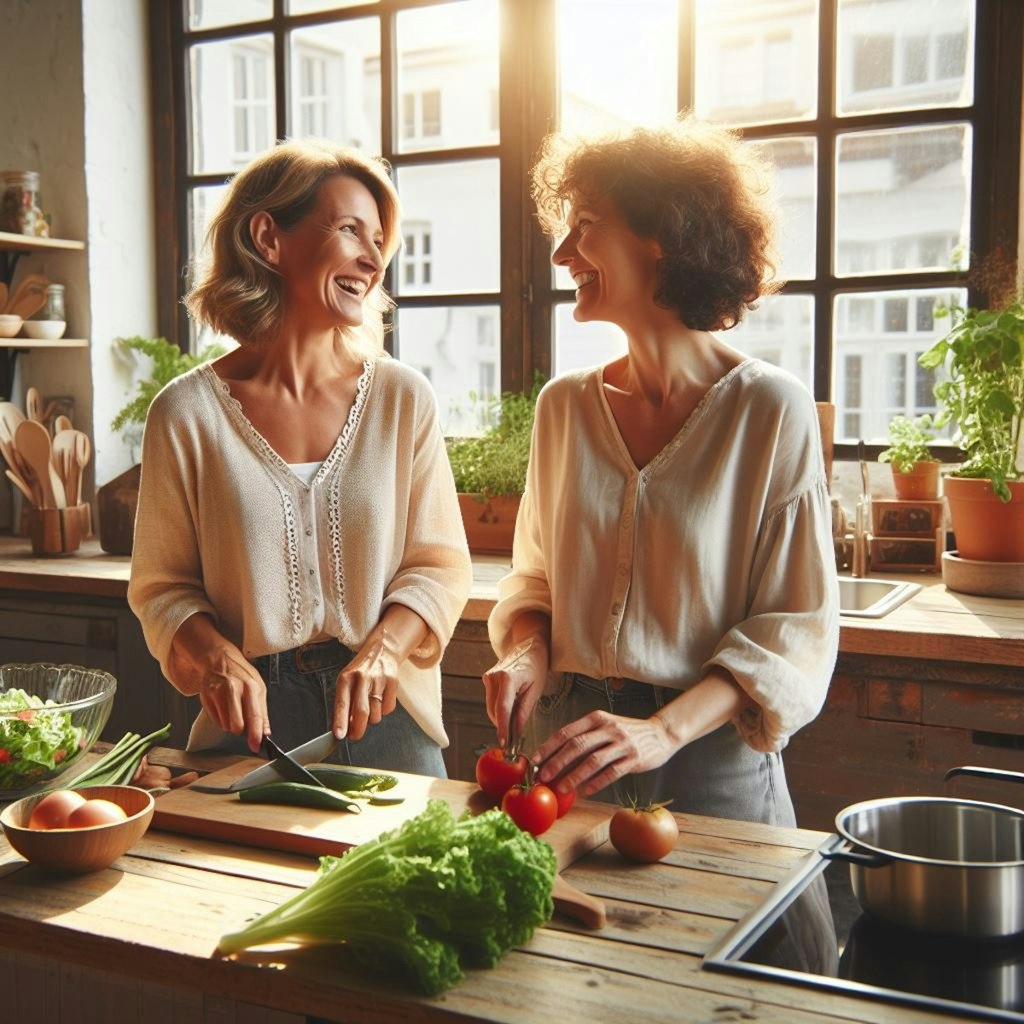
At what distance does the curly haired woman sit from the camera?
71.8 inches

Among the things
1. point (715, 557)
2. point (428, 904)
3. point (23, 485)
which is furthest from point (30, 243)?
point (428, 904)

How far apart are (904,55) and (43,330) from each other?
2.56m

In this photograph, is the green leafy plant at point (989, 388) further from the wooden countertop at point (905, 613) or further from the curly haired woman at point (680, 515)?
the curly haired woman at point (680, 515)

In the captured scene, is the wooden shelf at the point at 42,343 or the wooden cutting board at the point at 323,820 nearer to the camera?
the wooden cutting board at the point at 323,820

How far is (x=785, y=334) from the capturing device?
3490 millimetres

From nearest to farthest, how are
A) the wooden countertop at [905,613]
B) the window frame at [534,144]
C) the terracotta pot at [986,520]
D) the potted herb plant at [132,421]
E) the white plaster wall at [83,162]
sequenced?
the wooden countertop at [905,613], the terracotta pot at [986,520], the window frame at [534,144], the potted herb plant at [132,421], the white plaster wall at [83,162]

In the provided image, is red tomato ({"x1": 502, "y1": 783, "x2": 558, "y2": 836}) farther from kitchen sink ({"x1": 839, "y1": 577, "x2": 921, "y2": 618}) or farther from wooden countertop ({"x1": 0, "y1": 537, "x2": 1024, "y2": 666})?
kitchen sink ({"x1": 839, "y1": 577, "x2": 921, "y2": 618})

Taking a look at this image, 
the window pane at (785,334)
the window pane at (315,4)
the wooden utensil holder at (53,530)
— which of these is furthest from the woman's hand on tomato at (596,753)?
the window pane at (315,4)

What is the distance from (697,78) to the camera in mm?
3514

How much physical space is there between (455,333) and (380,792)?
2.30 metres

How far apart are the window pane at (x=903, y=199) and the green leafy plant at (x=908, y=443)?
15.9 inches

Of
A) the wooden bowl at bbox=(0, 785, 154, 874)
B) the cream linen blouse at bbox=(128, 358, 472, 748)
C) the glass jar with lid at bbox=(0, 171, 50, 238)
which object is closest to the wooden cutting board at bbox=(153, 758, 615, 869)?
the wooden bowl at bbox=(0, 785, 154, 874)

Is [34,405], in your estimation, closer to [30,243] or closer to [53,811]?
[30,243]

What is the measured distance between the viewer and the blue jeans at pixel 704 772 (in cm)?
190
